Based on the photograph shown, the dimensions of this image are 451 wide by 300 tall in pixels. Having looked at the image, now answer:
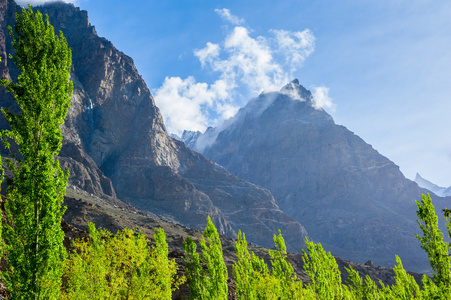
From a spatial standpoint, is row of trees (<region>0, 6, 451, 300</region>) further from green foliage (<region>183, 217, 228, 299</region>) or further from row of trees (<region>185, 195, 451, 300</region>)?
green foliage (<region>183, 217, 228, 299</region>)

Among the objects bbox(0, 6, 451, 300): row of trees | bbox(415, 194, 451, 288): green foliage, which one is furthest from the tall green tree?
bbox(415, 194, 451, 288): green foliage

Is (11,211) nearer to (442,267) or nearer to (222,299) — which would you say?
(222,299)

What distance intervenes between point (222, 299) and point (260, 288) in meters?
4.82

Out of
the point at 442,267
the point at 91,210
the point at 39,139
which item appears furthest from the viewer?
the point at 91,210

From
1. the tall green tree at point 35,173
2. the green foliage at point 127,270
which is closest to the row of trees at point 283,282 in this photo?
the green foliage at point 127,270

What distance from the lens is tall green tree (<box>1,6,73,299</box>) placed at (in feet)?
46.8

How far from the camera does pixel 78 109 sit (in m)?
188

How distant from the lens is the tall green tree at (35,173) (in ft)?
46.8

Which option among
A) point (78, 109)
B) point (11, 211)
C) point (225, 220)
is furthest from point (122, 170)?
point (11, 211)

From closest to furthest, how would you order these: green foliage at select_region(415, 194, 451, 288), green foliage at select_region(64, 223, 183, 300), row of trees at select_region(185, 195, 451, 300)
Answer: green foliage at select_region(415, 194, 451, 288) → green foliage at select_region(64, 223, 183, 300) → row of trees at select_region(185, 195, 451, 300)

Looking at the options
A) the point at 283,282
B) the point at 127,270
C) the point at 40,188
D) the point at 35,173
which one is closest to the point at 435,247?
the point at 283,282

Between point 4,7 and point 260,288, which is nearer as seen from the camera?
point 260,288

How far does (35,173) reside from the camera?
14.9 meters

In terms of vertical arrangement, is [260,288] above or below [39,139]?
below
